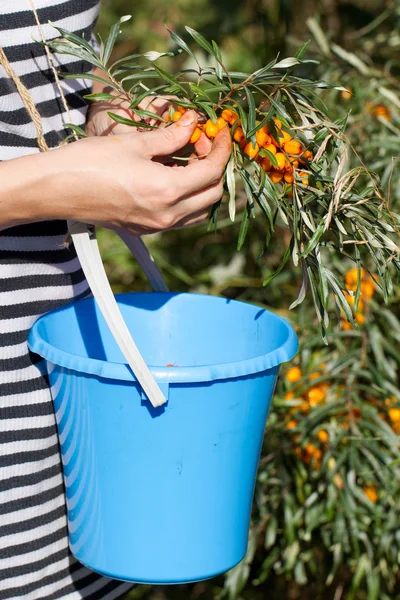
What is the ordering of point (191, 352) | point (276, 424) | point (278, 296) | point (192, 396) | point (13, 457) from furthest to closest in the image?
point (278, 296)
point (276, 424)
point (191, 352)
point (13, 457)
point (192, 396)

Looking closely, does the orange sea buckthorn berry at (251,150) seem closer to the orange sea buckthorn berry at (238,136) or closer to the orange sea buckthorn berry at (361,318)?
the orange sea buckthorn berry at (238,136)

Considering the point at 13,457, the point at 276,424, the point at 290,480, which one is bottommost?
the point at 290,480

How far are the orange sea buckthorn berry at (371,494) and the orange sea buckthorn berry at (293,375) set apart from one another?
27cm

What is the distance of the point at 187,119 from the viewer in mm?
895

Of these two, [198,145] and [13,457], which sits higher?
[198,145]

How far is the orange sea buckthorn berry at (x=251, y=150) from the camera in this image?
2.99ft

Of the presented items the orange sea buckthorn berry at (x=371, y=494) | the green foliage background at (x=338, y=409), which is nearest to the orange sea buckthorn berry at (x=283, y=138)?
the green foliage background at (x=338, y=409)

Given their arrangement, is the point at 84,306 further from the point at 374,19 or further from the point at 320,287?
the point at 374,19

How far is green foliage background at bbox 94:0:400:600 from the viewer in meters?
1.52

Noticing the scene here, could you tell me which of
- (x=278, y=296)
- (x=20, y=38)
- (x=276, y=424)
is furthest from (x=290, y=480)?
(x=20, y=38)

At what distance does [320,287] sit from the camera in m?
0.95

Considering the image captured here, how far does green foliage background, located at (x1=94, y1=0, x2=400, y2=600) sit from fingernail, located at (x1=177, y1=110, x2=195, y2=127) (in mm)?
594

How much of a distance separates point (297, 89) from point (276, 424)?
0.82m

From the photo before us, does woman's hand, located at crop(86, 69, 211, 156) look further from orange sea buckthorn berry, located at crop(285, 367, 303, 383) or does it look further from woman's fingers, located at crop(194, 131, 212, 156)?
orange sea buckthorn berry, located at crop(285, 367, 303, 383)
